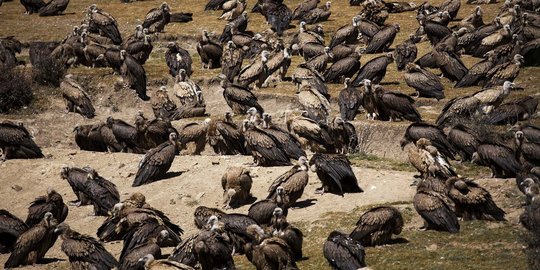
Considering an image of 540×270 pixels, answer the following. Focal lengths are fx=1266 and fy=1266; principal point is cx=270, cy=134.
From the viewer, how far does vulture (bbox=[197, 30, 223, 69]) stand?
36656 mm

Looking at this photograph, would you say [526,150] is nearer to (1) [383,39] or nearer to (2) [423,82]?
(2) [423,82]

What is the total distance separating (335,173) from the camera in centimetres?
2367

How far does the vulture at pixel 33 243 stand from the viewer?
71.3 ft

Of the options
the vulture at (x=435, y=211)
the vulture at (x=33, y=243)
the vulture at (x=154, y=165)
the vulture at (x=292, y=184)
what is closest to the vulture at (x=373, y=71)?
the vulture at (x=154, y=165)

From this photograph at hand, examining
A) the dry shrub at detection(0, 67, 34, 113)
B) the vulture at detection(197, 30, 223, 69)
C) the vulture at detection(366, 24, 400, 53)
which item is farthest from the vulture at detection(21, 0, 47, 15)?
the vulture at detection(366, 24, 400, 53)

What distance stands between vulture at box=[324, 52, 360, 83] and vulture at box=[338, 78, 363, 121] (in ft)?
10.9

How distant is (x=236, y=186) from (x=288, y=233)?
4.04m

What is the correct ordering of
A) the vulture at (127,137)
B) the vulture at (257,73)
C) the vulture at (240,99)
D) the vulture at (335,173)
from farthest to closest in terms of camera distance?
the vulture at (257,73)
the vulture at (240,99)
the vulture at (127,137)
the vulture at (335,173)

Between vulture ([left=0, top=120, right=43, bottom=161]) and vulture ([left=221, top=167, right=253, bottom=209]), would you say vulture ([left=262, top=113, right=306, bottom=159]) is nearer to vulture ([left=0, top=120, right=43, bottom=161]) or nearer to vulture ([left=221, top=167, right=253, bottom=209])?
vulture ([left=221, top=167, right=253, bottom=209])

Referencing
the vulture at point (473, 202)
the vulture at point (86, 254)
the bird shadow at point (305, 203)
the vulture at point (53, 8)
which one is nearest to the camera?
the vulture at point (86, 254)

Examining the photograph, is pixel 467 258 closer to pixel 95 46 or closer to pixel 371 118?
pixel 371 118

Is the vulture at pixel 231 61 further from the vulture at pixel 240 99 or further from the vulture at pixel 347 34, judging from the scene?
the vulture at pixel 347 34

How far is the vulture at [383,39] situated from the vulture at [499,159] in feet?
40.0

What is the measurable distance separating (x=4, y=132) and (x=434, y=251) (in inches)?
510
